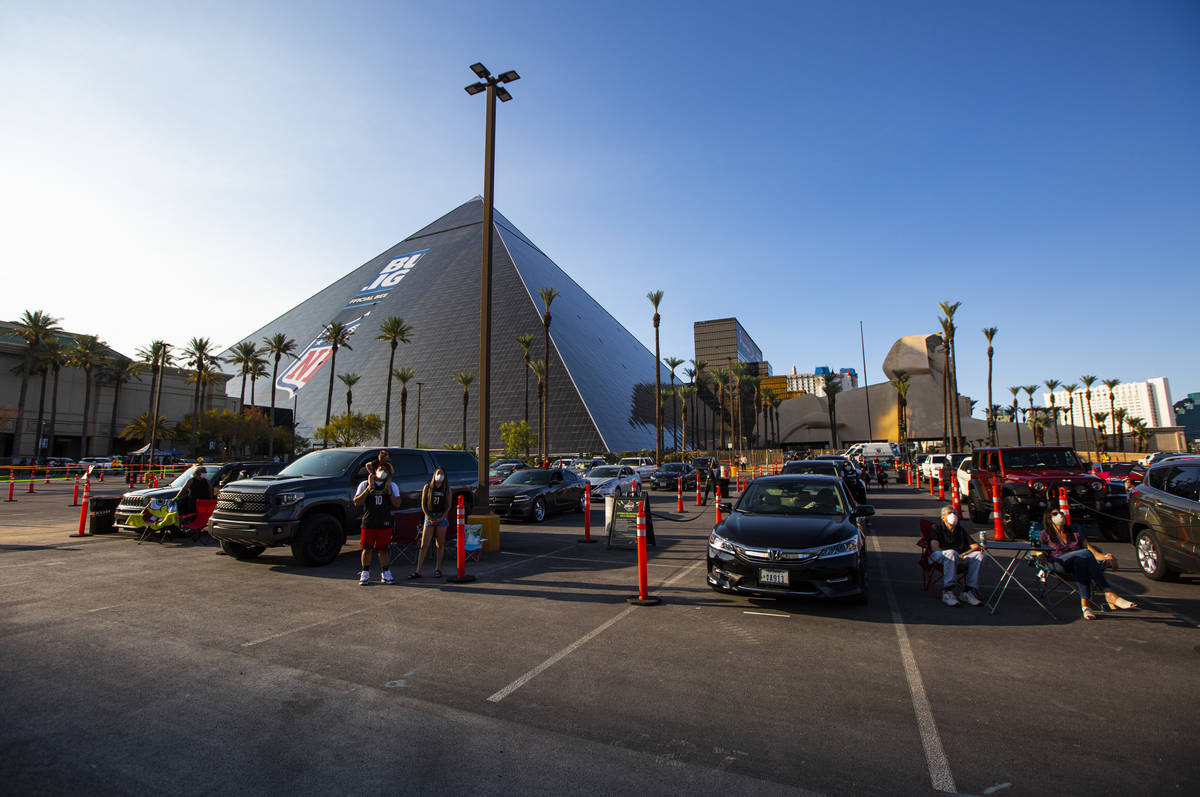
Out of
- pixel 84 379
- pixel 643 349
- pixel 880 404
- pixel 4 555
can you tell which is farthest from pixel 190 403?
pixel 880 404

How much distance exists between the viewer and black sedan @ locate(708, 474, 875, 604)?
21.5 feet

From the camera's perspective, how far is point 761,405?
109 m

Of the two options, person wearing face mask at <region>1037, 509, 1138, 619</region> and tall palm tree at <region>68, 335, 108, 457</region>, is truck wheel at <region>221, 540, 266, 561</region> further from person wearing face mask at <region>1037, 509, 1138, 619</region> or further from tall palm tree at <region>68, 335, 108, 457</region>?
tall palm tree at <region>68, 335, 108, 457</region>

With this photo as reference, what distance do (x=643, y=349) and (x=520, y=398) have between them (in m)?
48.5

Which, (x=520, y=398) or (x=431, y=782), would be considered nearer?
(x=431, y=782)

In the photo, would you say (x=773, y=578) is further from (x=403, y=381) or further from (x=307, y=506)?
(x=403, y=381)

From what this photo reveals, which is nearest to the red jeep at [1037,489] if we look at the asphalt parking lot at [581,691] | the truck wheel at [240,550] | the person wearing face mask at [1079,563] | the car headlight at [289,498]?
the asphalt parking lot at [581,691]

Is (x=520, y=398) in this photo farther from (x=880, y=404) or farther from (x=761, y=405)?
(x=880, y=404)

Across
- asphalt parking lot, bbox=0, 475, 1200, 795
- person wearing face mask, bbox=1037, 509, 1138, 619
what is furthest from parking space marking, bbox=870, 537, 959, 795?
person wearing face mask, bbox=1037, 509, 1138, 619

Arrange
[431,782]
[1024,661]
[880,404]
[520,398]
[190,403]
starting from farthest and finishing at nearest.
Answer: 1. [880,404]
2. [190,403]
3. [520,398]
4. [1024,661]
5. [431,782]

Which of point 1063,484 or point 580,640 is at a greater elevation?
point 1063,484

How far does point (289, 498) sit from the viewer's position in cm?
969

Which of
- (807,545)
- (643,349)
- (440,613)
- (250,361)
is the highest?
(643,349)

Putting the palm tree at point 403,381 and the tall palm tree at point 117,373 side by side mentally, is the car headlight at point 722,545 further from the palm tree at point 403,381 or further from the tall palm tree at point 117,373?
the tall palm tree at point 117,373
